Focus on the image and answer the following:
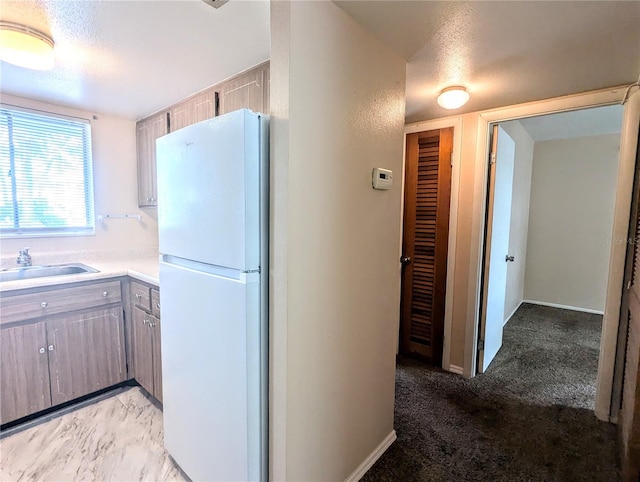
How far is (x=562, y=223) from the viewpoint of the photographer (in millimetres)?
4605

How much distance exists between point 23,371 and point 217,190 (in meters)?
1.84

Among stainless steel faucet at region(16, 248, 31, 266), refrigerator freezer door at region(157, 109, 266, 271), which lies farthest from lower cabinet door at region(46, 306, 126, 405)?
refrigerator freezer door at region(157, 109, 266, 271)

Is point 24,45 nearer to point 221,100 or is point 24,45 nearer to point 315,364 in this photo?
point 221,100

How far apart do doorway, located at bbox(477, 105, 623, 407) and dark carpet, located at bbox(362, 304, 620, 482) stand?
39.4 inches

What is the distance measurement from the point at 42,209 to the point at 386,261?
2.67m

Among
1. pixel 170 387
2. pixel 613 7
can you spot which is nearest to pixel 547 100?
pixel 613 7

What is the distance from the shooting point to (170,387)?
1637 mm

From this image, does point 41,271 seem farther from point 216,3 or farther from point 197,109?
point 216,3

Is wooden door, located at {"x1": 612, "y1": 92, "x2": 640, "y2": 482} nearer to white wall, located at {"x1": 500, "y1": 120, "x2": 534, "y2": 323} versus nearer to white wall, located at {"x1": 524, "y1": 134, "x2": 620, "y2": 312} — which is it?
white wall, located at {"x1": 500, "y1": 120, "x2": 534, "y2": 323}

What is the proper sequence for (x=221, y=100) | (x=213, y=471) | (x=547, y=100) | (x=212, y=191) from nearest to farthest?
(x=212, y=191) → (x=213, y=471) → (x=221, y=100) → (x=547, y=100)

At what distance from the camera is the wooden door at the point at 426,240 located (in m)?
2.66

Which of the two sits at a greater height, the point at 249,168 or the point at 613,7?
the point at 613,7

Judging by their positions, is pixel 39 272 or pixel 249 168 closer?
pixel 249 168

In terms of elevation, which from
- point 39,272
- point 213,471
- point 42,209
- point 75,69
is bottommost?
point 213,471
